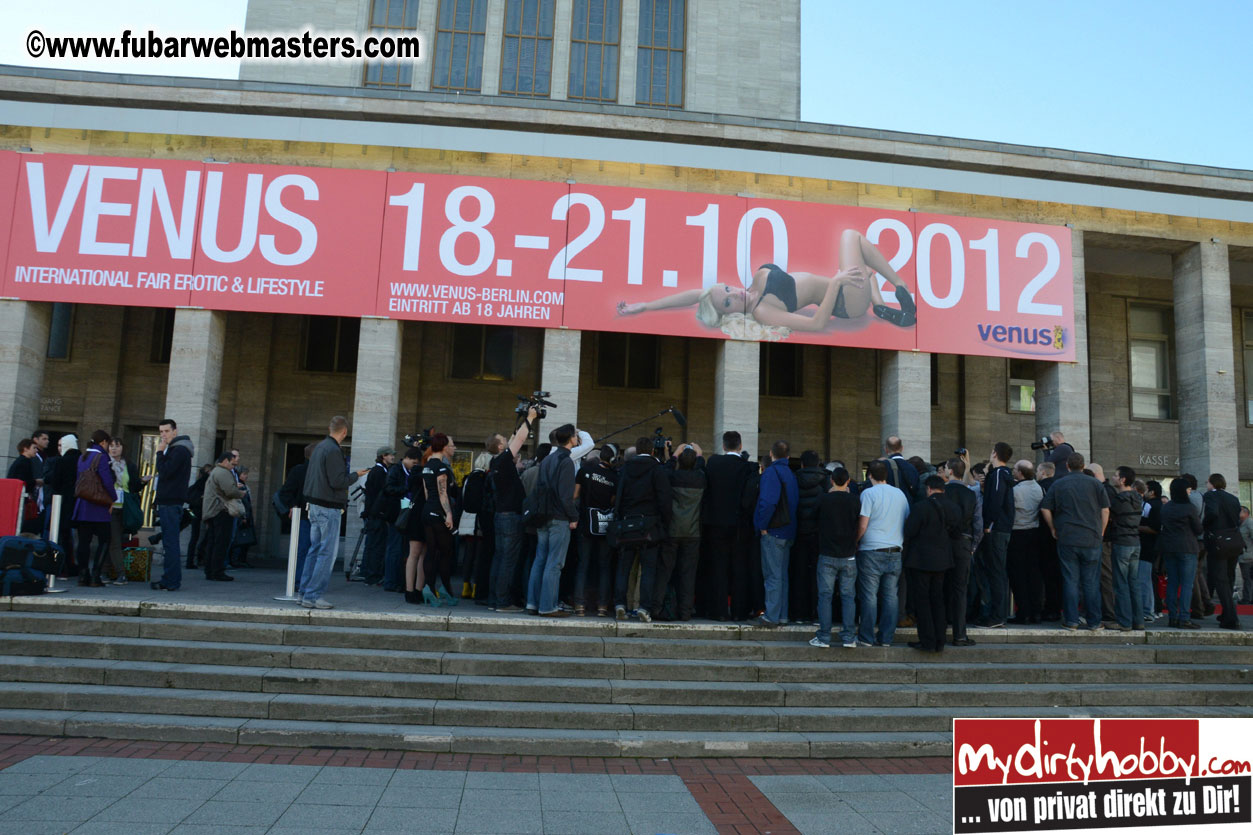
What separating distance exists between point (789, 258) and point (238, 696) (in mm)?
12092

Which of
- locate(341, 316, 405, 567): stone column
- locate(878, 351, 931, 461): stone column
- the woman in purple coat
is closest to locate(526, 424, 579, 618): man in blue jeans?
the woman in purple coat

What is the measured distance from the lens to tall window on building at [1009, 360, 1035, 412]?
19.9m

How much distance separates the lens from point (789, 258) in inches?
617

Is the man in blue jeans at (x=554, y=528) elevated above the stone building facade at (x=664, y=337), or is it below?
below

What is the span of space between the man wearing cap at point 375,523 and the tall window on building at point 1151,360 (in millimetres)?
18123

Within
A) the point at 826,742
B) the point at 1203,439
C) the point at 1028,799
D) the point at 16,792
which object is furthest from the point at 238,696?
the point at 1203,439

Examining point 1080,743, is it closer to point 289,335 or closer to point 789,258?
point 789,258

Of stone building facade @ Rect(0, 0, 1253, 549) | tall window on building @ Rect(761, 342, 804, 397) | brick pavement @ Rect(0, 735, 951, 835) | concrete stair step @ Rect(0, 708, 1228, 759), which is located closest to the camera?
brick pavement @ Rect(0, 735, 951, 835)

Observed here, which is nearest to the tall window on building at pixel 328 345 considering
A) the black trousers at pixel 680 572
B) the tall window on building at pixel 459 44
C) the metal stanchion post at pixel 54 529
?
the tall window on building at pixel 459 44

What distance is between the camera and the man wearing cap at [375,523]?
11.3 metres

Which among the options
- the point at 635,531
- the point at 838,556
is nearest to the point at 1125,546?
the point at 838,556

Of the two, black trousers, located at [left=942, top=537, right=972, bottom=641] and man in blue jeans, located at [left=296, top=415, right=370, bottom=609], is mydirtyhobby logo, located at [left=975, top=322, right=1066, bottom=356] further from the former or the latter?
man in blue jeans, located at [left=296, top=415, right=370, bottom=609]

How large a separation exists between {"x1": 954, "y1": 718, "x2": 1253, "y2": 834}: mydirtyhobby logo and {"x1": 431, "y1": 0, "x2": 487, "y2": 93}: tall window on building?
20.5m

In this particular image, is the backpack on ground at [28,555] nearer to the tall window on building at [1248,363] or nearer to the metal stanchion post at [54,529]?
the metal stanchion post at [54,529]
